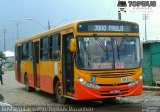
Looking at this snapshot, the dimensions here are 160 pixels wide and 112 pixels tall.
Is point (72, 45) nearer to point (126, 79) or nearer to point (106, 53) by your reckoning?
point (106, 53)

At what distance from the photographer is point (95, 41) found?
49.9 feet

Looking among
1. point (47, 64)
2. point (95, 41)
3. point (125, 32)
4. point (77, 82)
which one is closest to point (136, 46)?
point (125, 32)

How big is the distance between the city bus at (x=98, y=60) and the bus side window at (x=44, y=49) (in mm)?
1897

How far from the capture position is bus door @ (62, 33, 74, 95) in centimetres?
1564

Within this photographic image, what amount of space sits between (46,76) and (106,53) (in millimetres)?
4687

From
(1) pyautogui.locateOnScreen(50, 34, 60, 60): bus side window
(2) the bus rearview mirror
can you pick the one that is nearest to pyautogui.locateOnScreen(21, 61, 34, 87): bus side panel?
(1) pyautogui.locateOnScreen(50, 34, 60, 60): bus side window

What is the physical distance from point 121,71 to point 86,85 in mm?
1346

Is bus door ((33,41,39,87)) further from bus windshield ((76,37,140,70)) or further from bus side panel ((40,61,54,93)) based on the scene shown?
bus windshield ((76,37,140,70))

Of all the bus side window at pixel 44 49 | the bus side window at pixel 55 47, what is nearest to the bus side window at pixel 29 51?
the bus side window at pixel 44 49

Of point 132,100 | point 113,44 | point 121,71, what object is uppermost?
point 113,44

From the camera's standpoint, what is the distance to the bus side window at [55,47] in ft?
56.1

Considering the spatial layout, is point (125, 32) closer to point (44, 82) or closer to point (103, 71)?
point (103, 71)

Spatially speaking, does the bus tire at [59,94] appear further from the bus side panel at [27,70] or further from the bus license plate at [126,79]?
the bus side panel at [27,70]

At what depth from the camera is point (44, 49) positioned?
64.1 ft
